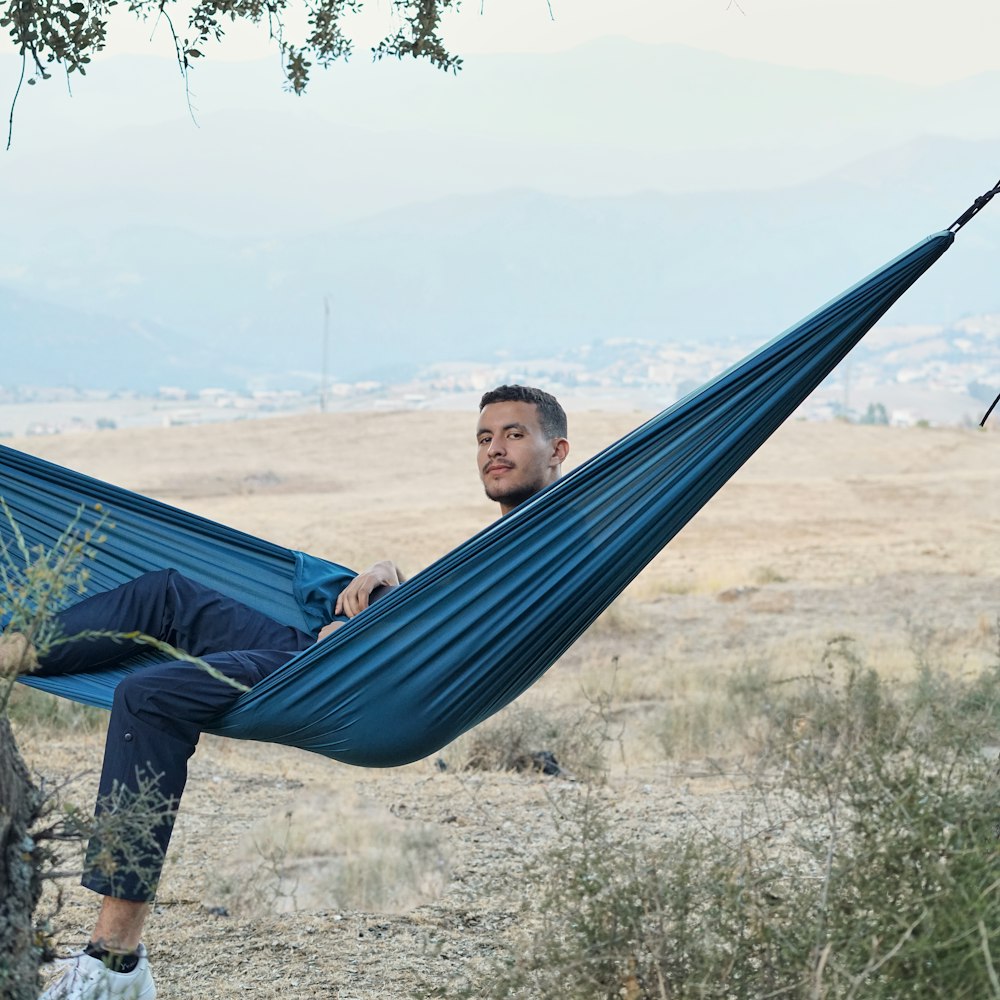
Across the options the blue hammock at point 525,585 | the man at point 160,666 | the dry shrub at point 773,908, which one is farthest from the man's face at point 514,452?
the dry shrub at point 773,908

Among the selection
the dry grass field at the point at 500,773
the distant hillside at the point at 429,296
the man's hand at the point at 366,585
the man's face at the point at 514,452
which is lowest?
the dry grass field at the point at 500,773

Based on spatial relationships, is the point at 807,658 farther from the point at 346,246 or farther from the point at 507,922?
the point at 346,246

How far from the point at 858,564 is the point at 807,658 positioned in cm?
623

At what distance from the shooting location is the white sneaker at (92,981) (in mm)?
1875

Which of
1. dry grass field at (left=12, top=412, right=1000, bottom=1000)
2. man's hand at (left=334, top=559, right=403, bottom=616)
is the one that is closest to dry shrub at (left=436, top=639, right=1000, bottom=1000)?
dry grass field at (left=12, top=412, right=1000, bottom=1000)

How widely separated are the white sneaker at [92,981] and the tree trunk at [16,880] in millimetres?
189

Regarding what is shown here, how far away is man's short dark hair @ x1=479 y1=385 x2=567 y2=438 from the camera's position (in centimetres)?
277

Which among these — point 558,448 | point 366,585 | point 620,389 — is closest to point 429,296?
point 620,389

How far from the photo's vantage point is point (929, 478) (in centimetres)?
2391

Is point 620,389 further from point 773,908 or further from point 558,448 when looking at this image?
point 773,908

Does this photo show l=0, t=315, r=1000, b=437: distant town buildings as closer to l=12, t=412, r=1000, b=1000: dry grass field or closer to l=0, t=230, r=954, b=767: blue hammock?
l=12, t=412, r=1000, b=1000: dry grass field

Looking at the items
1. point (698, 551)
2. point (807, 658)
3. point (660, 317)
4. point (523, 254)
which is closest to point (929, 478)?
point (698, 551)

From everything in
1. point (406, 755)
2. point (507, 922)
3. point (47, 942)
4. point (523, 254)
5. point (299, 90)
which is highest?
point (523, 254)

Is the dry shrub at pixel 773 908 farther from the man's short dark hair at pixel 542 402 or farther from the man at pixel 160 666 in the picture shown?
the man's short dark hair at pixel 542 402
